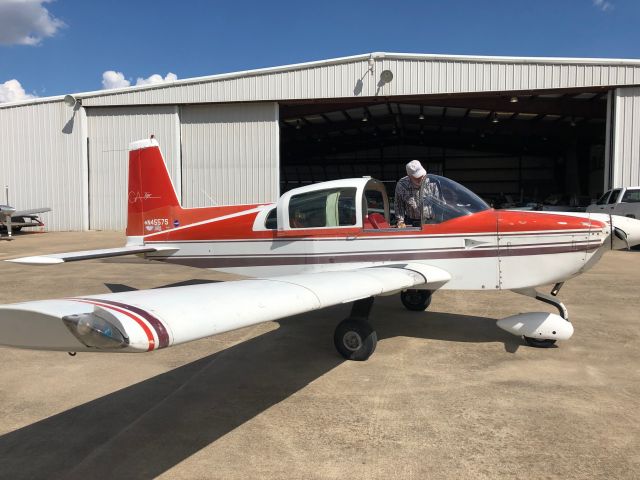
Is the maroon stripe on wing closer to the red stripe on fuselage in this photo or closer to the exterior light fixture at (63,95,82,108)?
the red stripe on fuselage

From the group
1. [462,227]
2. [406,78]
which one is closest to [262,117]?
[406,78]

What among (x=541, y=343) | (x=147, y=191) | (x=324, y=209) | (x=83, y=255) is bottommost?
(x=541, y=343)

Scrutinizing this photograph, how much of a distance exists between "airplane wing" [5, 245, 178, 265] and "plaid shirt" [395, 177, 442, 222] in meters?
3.30

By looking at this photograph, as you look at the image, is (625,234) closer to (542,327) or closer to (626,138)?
(542,327)

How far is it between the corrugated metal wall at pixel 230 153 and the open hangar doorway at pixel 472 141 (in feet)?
5.57

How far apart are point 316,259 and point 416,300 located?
5.65 feet

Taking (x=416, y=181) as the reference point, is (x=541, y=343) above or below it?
below

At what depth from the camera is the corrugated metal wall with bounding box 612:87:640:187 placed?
54.0ft

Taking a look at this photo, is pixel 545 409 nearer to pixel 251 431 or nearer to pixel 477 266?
pixel 477 266

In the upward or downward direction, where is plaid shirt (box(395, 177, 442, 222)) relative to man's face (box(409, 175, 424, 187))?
downward

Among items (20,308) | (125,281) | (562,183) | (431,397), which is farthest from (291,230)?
(562,183)

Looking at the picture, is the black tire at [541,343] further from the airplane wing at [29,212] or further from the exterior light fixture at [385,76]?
the airplane wing at [29,212]

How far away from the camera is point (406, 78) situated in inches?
692

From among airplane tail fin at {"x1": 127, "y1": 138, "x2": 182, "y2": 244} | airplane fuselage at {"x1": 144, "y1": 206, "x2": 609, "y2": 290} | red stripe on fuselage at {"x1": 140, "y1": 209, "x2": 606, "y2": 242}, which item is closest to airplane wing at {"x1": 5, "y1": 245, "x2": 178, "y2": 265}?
airplane tail fin at {"x1": 127, "y1": 138, "x2": 182, "y2": 244}
